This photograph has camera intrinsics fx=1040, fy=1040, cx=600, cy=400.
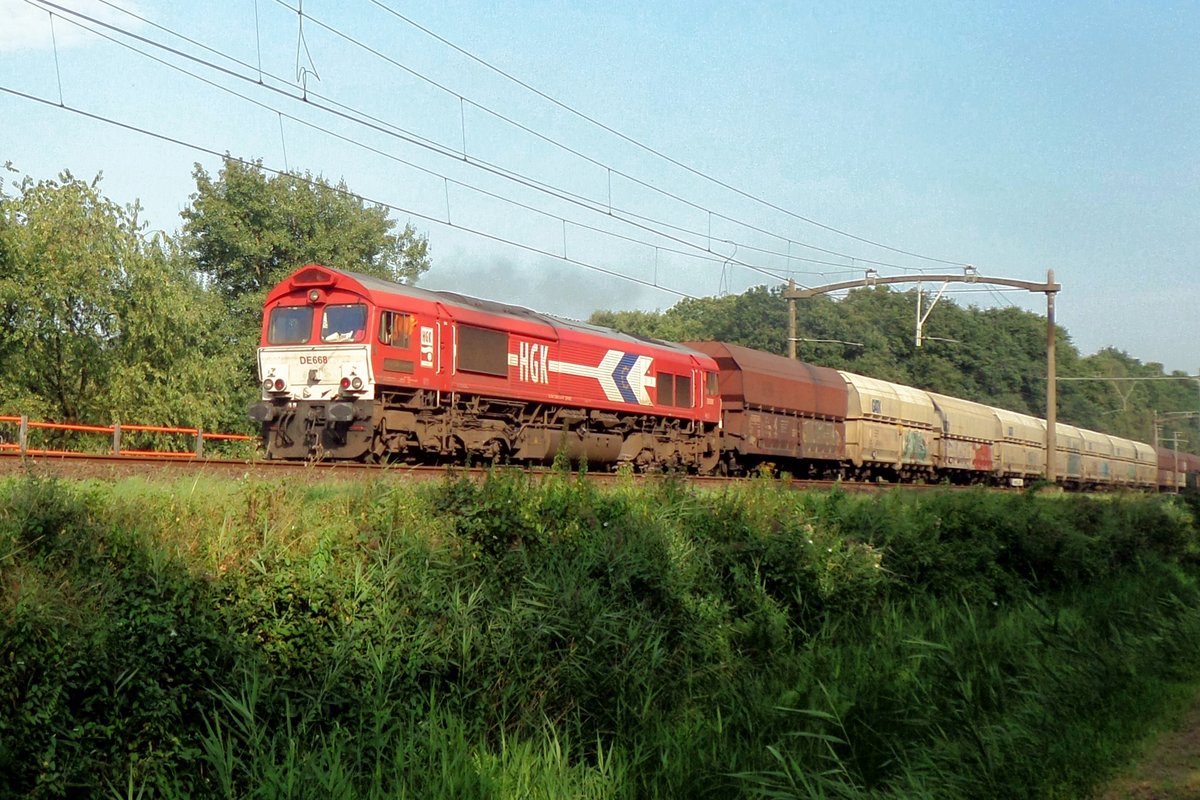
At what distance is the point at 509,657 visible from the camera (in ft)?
30.1

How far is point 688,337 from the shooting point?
3216 inches

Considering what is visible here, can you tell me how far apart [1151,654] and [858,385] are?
24.0 meters

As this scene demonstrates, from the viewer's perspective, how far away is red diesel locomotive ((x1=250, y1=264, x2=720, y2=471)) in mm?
19281

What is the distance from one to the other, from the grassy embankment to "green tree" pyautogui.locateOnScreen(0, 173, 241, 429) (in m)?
21.1

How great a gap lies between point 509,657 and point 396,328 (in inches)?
457

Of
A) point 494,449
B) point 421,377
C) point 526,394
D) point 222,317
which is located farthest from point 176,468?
point 222,317

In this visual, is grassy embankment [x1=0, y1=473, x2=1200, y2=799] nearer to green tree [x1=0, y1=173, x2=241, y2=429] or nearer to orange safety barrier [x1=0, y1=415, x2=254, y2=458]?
orange safety barrier [x1=0, y1=415, x2=254, y2=458]

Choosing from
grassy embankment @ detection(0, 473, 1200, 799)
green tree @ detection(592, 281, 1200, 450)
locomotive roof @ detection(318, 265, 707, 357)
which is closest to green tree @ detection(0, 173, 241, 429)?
locomotive roof @ detection(318, 265, 707, 357)

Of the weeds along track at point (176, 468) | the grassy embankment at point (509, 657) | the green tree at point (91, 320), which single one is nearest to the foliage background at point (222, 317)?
the green tree at point (91, 320)

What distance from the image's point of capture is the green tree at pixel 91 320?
28.7 m

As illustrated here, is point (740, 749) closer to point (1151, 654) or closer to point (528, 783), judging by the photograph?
point (528, 783)

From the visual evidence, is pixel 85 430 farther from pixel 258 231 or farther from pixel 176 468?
pixel 258 231

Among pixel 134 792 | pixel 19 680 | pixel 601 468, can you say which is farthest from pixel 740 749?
pixel 601 468

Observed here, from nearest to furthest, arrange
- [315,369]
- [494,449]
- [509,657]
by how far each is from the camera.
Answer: [509,657], [315,369], [494,449]
